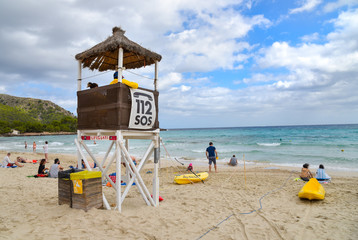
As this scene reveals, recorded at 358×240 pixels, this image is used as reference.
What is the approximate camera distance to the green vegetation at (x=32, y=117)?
285ft

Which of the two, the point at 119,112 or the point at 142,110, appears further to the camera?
the point at 142,110

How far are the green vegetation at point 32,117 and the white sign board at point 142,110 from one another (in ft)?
311

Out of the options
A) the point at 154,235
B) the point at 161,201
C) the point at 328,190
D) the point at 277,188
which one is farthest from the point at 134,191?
the point at 328,190

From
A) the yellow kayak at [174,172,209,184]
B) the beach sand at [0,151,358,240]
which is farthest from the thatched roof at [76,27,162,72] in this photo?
the yellow kayak at [174,172,209,184]

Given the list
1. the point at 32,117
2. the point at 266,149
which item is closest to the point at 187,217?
the point at 266,149

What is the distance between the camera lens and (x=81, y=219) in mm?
4746

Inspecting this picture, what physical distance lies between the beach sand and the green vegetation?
93.3 metres

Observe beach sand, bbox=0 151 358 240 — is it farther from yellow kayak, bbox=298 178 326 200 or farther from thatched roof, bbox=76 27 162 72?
thatched roof, bbox=76 27 162 72

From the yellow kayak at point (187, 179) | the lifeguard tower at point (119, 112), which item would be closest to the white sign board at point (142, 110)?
the lifeguard tower at point (119, 112)

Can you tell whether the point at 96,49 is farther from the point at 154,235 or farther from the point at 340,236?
the point at 340,236

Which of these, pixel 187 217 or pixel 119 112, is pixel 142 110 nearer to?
pixel 119 112

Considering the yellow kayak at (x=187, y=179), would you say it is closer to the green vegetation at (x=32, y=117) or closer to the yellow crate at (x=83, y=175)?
the yellow crate at (x=83, y=175)

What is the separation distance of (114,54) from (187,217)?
5224 millimetres

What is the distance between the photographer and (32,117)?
11031 centimetres
